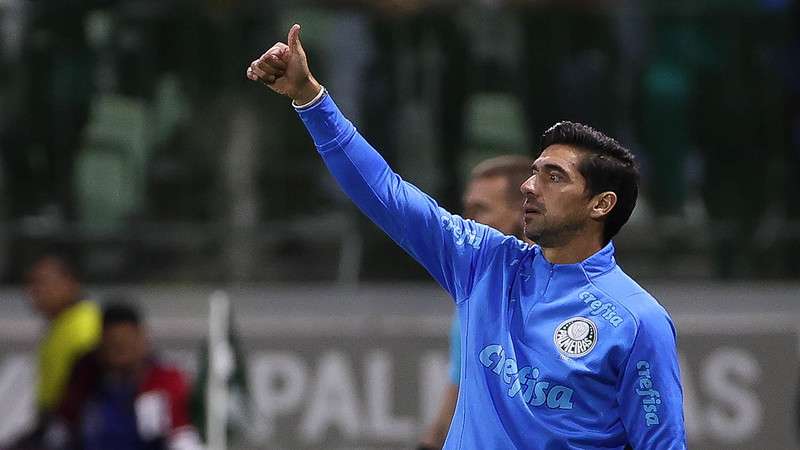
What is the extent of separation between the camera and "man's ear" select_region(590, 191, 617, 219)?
418cm

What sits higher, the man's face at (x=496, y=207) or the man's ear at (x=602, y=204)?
the man's ear at (x=602, y=204)

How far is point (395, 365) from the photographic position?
35.1ft

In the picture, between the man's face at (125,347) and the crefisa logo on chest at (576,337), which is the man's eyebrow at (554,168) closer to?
the crefisa logo on chest at (576,337)

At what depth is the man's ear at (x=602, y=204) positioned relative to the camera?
164 inches

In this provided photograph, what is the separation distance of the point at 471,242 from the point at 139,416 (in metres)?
4.62

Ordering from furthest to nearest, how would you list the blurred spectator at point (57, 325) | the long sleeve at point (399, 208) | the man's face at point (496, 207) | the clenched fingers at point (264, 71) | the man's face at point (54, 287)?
1. the man's face at point (54, 287)
2. the blurred spectator at point (57, 325)
3. the man's face at point (496, 207)
4. the long sleeve at point (399, 208)
5. the clenched fingers at point (264, 71)

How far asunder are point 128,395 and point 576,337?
5.01 m

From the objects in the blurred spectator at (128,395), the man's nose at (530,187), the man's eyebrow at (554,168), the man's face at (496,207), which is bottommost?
the blurred spectator at (128,395)

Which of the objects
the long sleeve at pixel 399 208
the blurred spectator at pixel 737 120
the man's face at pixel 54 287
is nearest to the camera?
the long sleeve at pixel 399 208

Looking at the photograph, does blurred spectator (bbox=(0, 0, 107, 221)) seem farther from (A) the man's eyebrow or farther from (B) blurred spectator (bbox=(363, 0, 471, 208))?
(A) the man's eyebrow

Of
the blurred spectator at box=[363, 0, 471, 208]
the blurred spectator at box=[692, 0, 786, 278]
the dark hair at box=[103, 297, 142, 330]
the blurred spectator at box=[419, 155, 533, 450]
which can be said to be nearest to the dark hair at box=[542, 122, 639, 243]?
the blurred spectator at box=[419, 155, 533, 450]

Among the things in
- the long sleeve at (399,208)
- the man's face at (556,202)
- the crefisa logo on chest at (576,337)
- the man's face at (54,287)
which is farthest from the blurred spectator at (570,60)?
the crefisa logo on chest at (576,337)

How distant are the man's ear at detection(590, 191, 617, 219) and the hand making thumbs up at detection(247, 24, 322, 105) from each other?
2.51 ft

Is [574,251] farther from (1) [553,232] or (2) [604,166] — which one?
(2) [604,166]
